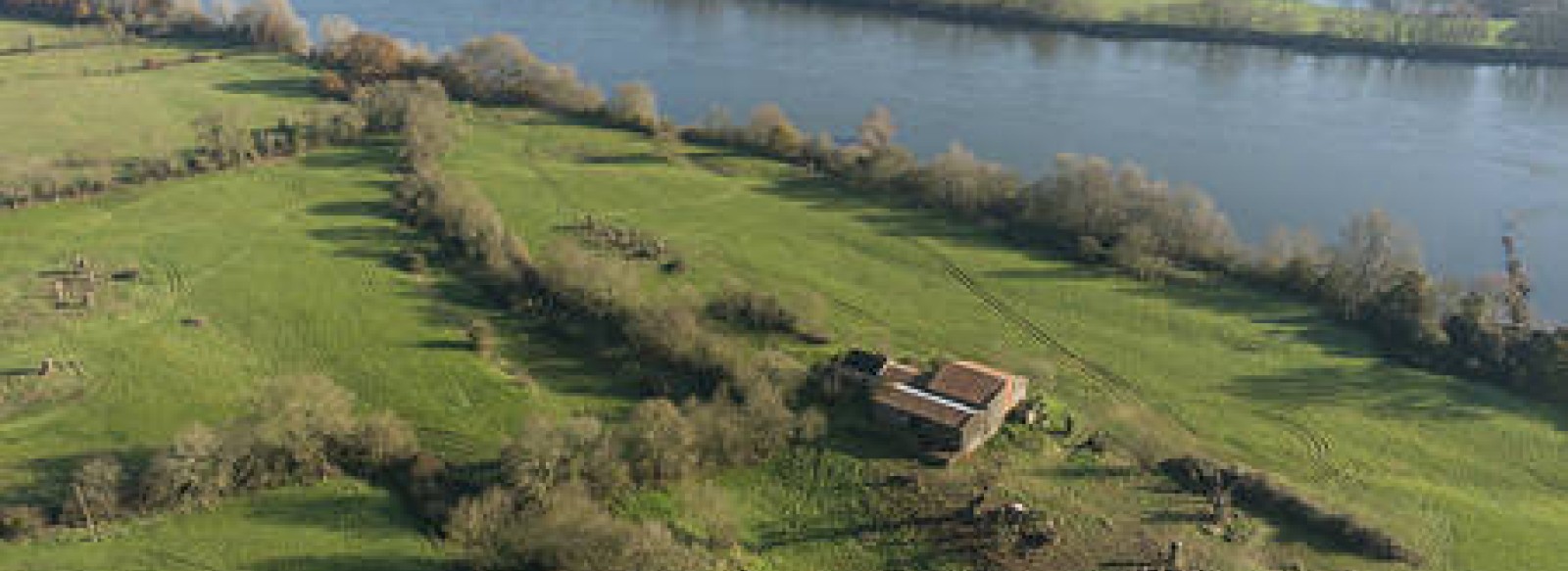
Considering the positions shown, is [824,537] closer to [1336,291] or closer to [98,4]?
[1336,291]

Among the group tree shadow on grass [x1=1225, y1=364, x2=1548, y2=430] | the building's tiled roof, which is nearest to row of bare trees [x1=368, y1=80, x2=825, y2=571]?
the building's tiled roof

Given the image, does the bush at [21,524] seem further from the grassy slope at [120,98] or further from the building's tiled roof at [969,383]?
the grassy slope at [120,98]

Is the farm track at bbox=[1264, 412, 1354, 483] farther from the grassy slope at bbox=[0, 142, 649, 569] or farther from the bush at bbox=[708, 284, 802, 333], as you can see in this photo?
the grassy slope at bbox=[0, 142, 649, 569]

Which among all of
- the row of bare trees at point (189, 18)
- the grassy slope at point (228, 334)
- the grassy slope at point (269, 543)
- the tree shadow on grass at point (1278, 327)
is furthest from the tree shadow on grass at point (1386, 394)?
the row of bare trees at point (189, 18)

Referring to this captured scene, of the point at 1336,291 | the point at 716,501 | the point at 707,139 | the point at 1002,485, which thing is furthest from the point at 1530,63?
the point at 716,501

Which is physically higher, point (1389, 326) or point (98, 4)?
point (98, 4)

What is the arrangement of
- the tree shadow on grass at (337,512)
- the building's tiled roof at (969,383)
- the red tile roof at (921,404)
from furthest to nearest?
the building's tiled roof at (969,383) < the red tile roof at (921,404) < the tree shadow on grass at (337,512)

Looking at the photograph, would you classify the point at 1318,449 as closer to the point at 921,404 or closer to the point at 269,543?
the point at 921,404
